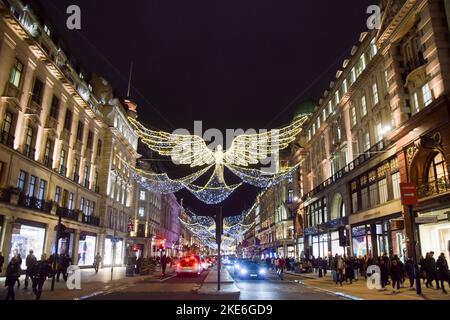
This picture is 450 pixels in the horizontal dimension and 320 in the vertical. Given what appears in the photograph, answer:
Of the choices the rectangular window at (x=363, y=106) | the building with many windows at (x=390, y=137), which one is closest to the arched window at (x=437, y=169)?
the building with many windows at (x=390, y=137)

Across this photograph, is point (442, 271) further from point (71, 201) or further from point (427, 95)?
point (71, 201)

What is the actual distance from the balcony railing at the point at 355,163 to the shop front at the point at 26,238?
2772 cm

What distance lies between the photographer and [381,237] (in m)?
30.2

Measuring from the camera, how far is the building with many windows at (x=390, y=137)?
21672 mm

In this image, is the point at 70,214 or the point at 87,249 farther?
the point at 87,249

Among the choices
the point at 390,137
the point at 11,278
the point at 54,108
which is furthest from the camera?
the point at 54,108

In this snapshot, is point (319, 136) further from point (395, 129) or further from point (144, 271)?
point (144, 271)

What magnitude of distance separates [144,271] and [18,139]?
1467 cm

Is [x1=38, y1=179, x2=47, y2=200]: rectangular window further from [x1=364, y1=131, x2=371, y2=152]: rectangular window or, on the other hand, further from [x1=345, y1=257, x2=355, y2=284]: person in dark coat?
[x1=364, y1=131, x2=371, y2=152]: rectangular window

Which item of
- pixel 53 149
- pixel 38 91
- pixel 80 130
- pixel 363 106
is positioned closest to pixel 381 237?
pixel 363 106

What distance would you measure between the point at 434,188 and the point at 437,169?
1.48 metres

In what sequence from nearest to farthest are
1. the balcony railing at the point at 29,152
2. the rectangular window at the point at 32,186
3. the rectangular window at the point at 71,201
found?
1. the balcony railing at the point at 29,152
2. the rectangular window at the point at 32,186
3. the rectangular window at the point at 71,201

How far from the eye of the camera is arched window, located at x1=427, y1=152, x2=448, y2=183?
71.4 ft

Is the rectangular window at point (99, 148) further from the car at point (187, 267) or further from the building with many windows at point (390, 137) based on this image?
the building with many windows at point (390, 137)
